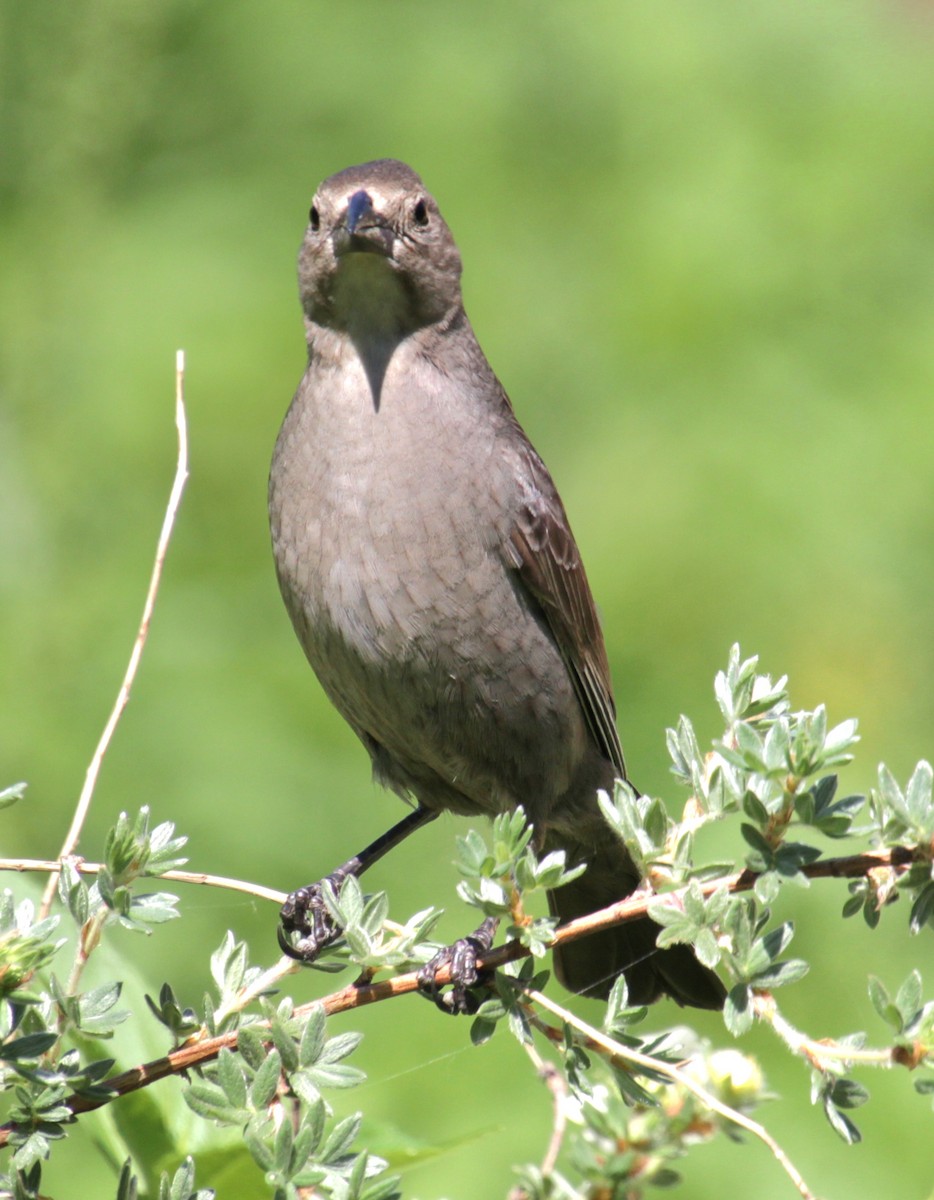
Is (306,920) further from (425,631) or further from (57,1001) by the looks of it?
(57,1001)

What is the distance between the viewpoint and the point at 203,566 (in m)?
6.21

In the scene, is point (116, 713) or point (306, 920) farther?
point (306, 920)

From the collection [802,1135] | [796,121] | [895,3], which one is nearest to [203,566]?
[802,1135]

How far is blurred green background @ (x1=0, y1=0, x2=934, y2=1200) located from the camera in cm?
537

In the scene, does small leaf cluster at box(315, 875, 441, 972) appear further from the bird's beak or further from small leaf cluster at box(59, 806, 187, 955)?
the bird's beak

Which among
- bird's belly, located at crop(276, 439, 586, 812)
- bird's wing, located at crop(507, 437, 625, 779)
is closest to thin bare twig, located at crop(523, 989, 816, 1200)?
bird's belly, located at crop(276, 439, 586, 812)

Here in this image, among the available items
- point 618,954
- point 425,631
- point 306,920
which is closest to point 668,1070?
point 425,631

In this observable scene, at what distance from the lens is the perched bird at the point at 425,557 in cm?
372

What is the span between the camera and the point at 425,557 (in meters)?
3.70

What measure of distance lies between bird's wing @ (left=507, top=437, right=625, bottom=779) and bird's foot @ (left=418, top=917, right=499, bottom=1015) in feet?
2.39

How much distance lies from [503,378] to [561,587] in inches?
121

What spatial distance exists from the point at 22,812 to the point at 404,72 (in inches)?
176

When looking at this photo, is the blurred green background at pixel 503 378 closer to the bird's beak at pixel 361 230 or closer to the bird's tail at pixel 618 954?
the bird's tail at pixel 618 954

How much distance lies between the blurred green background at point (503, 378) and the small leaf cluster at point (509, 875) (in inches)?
87.4
